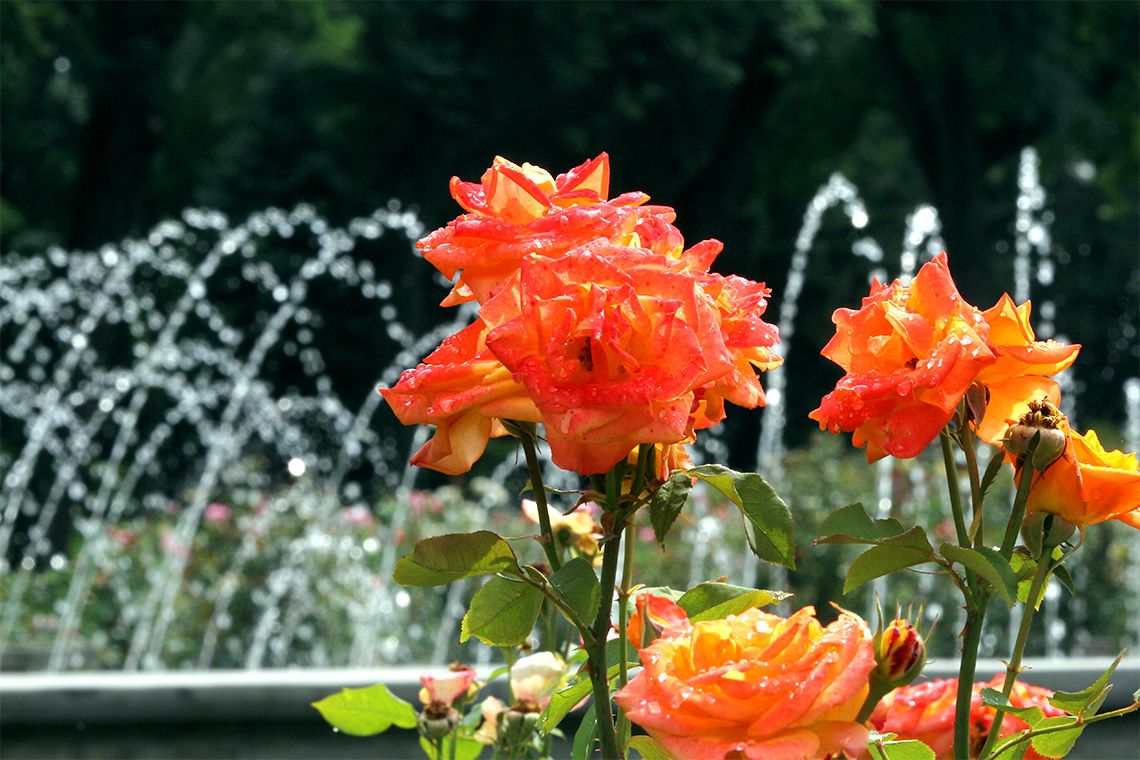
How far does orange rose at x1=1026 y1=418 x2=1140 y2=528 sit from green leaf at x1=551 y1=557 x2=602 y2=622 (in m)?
0.22

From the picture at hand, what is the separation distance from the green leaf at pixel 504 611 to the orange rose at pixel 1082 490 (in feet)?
0.83

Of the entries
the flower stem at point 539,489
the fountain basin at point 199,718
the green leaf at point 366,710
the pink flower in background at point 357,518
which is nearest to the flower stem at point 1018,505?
the flower stem at point 539,489

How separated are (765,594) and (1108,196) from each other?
67.7 feet

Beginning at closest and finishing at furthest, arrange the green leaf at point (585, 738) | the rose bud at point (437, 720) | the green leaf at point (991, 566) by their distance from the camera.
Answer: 1. the green leaf at point (991, 566)
2. the green leaf at point (585, 738)
3. the rose bud at point (437, 720)

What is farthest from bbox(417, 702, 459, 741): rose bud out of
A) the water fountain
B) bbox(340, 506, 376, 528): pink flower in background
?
bbox(340, 506, 376, 528): pink flower in background

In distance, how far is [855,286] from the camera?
21516mm

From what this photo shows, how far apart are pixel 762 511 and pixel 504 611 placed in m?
0.14

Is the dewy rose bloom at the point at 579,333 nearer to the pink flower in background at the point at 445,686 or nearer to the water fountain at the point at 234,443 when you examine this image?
the pink flower in background at the point at 445,686

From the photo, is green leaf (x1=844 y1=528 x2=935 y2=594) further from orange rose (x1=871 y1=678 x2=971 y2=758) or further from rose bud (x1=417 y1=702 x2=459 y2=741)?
rose bud (x1=417 y1=702 x2=459 y2=741)

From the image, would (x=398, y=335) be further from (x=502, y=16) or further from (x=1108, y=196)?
(x=1108, y=196)

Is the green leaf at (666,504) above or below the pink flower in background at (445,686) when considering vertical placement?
above

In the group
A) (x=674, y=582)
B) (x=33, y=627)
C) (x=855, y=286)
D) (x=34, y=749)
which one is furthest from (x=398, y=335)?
(x=34, y=749)

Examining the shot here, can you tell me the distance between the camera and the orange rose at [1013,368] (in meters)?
0.85

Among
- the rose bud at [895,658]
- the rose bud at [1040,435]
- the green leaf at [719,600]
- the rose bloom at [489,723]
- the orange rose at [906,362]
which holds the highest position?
the orange rose at [906,362]
